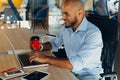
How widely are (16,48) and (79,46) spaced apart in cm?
56

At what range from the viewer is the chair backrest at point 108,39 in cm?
227

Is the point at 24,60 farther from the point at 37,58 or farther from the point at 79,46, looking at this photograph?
→ the point at 79,46

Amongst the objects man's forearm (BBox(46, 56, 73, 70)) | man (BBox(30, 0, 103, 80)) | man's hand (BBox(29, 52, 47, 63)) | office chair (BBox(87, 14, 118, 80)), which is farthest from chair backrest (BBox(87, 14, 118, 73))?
man's hand (BBox(29, 52, 47, 63))

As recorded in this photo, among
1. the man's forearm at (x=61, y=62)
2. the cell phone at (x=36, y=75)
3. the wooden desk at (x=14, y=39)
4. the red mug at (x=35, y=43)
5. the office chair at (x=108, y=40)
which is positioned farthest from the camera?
the wooden desk at (x=14, y=39)

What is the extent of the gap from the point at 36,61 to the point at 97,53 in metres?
0.46

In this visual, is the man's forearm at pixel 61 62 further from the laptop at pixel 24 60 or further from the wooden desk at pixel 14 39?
the wooden desk at pixel 14 39

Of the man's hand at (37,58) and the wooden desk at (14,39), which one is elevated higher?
the wooden desk at (14,39)

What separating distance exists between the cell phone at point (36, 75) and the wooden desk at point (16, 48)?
0.04 meters

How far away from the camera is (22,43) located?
2.48m

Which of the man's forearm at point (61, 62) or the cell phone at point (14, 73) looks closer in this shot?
the cell phone at point (14, 73)

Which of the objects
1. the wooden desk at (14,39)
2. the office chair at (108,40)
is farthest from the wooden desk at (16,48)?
the office chair at (108,40)

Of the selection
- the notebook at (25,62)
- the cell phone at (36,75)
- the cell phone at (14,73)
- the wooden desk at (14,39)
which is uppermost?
the wooden desk at (14,39)

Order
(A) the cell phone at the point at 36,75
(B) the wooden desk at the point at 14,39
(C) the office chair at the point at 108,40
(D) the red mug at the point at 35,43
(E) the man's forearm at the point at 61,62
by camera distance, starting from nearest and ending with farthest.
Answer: (A) the cell phone at the point at 36,75
(E) the man's forearm at the point at 61,62
(D) the red mug at the point at 35,43
(C) the office chair at the point at 108,40
(B) the wooden desk at the point at 14,39

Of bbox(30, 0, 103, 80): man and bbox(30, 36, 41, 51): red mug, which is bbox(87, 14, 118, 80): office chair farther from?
bbox(30, 36, 41, 51): red mug
